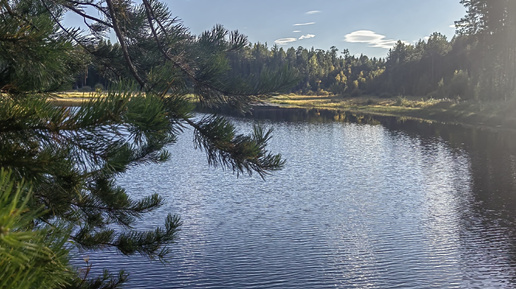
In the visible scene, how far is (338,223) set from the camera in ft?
56.0

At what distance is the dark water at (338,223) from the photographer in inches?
518

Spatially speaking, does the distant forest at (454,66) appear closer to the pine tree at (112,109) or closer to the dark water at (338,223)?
the pine tree at (112,109)

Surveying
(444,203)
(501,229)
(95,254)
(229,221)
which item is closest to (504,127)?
(444,203)

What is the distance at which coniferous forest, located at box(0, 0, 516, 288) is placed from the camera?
1.60 m

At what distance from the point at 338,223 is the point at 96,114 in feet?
51.3

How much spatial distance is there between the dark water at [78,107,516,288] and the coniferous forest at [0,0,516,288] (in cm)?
298

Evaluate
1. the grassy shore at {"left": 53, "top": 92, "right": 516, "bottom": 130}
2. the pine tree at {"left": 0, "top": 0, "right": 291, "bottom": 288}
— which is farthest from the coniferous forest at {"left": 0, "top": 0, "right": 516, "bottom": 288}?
the grassy shore at {"left": 53, "top": 92, "right": 516, "bottom": 130}

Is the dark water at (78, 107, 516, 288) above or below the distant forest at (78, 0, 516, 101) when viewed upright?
below

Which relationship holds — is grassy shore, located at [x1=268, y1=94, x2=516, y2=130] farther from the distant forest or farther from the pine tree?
the pine tree

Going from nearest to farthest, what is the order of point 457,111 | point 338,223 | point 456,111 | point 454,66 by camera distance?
point 338,223 < point 457,111 < point 456,111 < point 454,66

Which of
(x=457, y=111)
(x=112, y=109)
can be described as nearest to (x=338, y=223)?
(x=112, y=109)

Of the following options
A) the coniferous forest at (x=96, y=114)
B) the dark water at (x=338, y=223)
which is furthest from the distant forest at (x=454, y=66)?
the dark water at (x=338, y=223)

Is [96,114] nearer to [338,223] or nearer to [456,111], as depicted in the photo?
[338,223]

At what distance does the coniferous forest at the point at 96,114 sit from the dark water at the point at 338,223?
2.98 meters
